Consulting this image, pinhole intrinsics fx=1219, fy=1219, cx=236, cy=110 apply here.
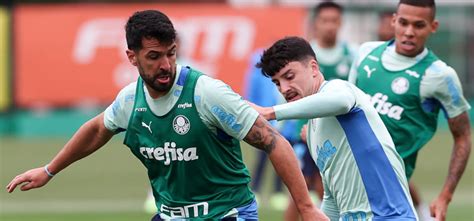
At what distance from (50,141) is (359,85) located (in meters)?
17.8

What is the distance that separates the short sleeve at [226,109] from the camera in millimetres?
6548

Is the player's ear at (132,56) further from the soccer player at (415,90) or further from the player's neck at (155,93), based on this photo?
the soccer player at (415,90)

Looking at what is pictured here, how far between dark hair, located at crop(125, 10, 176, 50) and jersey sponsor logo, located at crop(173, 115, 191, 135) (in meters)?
0.43

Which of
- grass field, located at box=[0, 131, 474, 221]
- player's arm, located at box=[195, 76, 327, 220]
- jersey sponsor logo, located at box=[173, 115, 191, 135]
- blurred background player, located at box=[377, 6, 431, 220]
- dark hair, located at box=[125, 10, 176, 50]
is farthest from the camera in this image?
grass field, located at box=[0, 131, 474, 221]

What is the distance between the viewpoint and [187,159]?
22.4ft

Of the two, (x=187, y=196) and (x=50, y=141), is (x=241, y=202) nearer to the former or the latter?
(x=187, y=196)

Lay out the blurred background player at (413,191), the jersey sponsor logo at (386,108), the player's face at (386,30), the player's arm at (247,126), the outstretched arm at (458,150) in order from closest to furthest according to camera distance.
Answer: the player's arm at (247,126), the outstretched arm at (458,150), the jersey sponsor logo at (386,108), the blurred background player at (413,191), the player's face at (386,30)

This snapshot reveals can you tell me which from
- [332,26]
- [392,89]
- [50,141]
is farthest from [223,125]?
[50,141]

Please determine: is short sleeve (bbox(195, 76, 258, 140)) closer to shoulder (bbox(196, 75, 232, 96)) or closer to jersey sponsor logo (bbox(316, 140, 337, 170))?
shoulder (bbox(196, 75, 232, 96))

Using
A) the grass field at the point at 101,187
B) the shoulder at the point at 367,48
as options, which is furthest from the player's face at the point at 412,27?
the grass field at the point at 101,187

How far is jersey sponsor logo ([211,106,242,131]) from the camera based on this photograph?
258 inches

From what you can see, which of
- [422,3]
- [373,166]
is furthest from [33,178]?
[422,3]

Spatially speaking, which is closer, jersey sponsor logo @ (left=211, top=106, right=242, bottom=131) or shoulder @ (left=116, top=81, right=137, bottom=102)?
jersey sponsor logo @ (left=211, top=106, right=242, bottom=131)

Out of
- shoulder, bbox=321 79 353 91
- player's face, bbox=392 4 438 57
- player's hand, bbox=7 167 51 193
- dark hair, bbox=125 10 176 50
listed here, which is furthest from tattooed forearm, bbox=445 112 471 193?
player's hand, bbox=7 167 51 193
